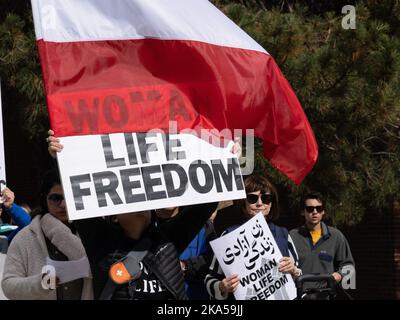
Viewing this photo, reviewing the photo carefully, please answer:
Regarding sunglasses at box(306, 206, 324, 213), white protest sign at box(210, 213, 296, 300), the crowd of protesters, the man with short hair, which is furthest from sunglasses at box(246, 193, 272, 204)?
sunglasses at box(306, 206, 324, 213)

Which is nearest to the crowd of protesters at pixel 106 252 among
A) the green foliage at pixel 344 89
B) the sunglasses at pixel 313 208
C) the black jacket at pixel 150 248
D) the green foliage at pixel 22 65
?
the black jacket at pixel 150 248

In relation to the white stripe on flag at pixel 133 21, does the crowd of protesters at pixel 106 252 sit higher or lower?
lower

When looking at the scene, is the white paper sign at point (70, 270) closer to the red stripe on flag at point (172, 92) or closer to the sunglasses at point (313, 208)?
the red stripe on flag at point (172, 92)

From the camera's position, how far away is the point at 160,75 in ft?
19.7

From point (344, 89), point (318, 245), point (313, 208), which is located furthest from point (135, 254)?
point (344, 89)

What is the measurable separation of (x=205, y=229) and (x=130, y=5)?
159 cm

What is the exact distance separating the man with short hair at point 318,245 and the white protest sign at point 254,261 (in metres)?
1.31

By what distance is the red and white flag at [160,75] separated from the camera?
5.71 m

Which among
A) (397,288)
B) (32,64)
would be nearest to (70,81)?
(32,64)

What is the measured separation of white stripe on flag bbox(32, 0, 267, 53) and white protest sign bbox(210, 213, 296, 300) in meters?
1.18

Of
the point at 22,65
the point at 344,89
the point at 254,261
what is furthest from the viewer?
the point at 22,65

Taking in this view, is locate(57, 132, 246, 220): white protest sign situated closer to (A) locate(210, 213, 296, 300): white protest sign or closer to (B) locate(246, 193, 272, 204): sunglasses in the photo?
(A) locate(210, 213, 296, 300): white protest sign

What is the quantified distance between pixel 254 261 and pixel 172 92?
1.14 meters

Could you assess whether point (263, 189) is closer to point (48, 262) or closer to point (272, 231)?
point (272, 231)
